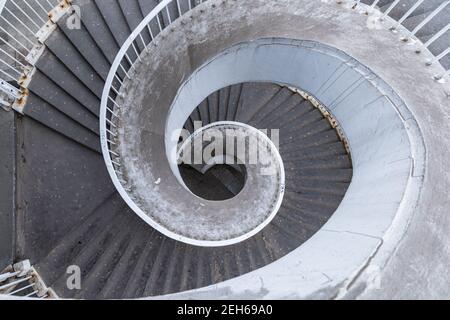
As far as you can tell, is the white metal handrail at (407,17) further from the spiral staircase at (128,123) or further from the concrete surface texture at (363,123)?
the concrete surface texture at (363,123)

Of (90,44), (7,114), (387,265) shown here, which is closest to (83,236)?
(7,114)

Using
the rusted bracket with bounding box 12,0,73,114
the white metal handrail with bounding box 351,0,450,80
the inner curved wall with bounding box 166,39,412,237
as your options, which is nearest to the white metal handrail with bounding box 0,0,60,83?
the rusted bracket with bounding box 12,0,73,114

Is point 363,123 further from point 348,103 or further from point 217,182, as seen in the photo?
point 217,182

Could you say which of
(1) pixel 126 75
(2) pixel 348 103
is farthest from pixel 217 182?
(2) pixel 348 103

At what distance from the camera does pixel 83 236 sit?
5.40 meters

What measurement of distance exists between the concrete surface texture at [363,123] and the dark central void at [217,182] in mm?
4301

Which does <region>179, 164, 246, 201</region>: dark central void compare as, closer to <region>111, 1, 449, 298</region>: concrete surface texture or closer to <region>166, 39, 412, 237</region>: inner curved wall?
<region>166, 39, 412, 237</region>: inner curved wall

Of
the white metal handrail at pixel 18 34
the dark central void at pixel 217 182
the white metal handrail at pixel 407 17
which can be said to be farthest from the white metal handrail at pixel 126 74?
the dark central void at pixel 217 182

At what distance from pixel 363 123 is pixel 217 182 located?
6375 mm

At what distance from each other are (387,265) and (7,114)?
5452 mm

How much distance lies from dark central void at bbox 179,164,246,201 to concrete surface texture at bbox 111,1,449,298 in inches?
169

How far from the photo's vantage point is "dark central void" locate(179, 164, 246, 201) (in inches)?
423
